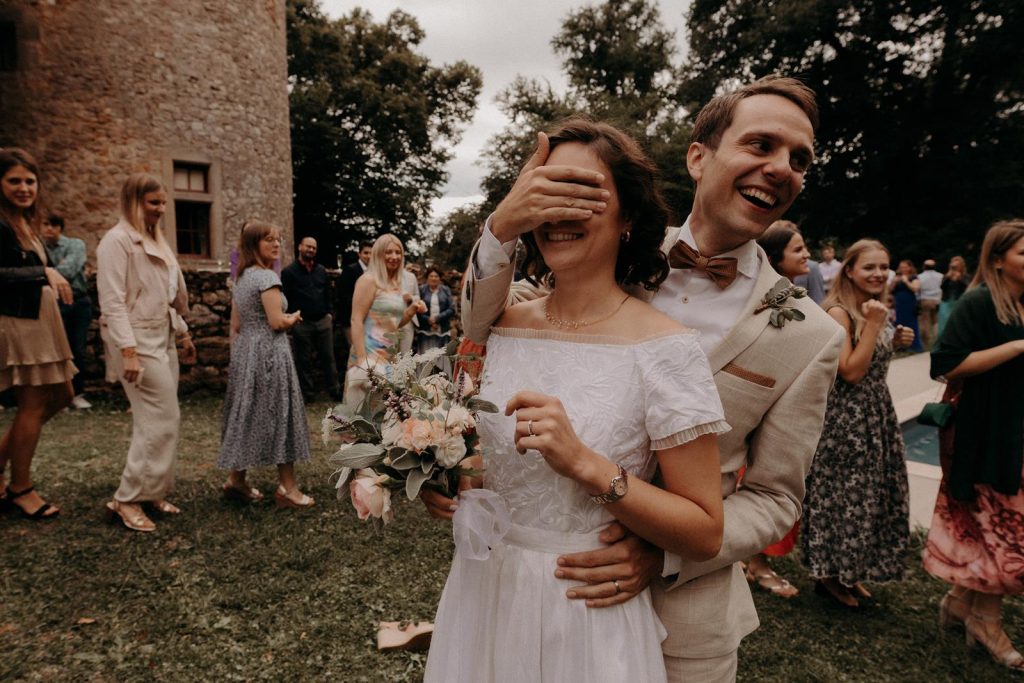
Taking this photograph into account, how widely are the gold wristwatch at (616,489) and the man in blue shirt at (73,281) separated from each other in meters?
8.11

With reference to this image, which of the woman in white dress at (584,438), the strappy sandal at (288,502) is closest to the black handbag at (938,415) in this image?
the woman in white dress at (584,438)

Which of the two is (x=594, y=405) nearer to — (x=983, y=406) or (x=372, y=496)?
(x=372, y=496)

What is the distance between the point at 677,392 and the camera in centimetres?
139

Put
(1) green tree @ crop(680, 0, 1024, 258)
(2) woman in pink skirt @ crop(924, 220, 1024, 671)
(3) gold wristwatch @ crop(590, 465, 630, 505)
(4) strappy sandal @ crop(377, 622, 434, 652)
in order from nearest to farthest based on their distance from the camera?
(3) gold wristwatch @ crop(590, 465, 630, 505) → (4) strappy sandal @ crop(377, 622, 434, 652) → (2) woman in pink skirt @ crop(924, 220, 1024, 671) → (1) green tree @ crop(680, 0, 1024, 258)

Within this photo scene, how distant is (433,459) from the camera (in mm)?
1438

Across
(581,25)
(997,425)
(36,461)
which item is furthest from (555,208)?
(581,25)

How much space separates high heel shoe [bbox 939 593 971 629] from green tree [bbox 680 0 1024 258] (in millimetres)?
20951

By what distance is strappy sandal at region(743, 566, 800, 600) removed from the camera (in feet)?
13.4

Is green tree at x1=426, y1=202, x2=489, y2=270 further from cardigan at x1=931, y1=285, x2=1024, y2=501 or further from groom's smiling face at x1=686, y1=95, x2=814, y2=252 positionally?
groom's smiling face at x1=686, y1=95, x2=814, y2=252

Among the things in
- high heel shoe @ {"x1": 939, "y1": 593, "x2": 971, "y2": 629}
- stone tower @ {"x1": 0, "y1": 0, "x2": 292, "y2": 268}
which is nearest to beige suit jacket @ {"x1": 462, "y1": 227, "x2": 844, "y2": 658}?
high heel shoe @ {"x1": 939, "y1": 593, "x2": 971, "y2": 629}

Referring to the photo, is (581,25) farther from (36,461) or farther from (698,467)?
(698,467)

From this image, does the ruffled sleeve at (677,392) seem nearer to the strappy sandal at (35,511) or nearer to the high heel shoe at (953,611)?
the high heel shoe at (953,611)

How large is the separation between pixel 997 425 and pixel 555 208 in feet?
10.9

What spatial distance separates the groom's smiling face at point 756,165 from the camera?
161 centimetres
